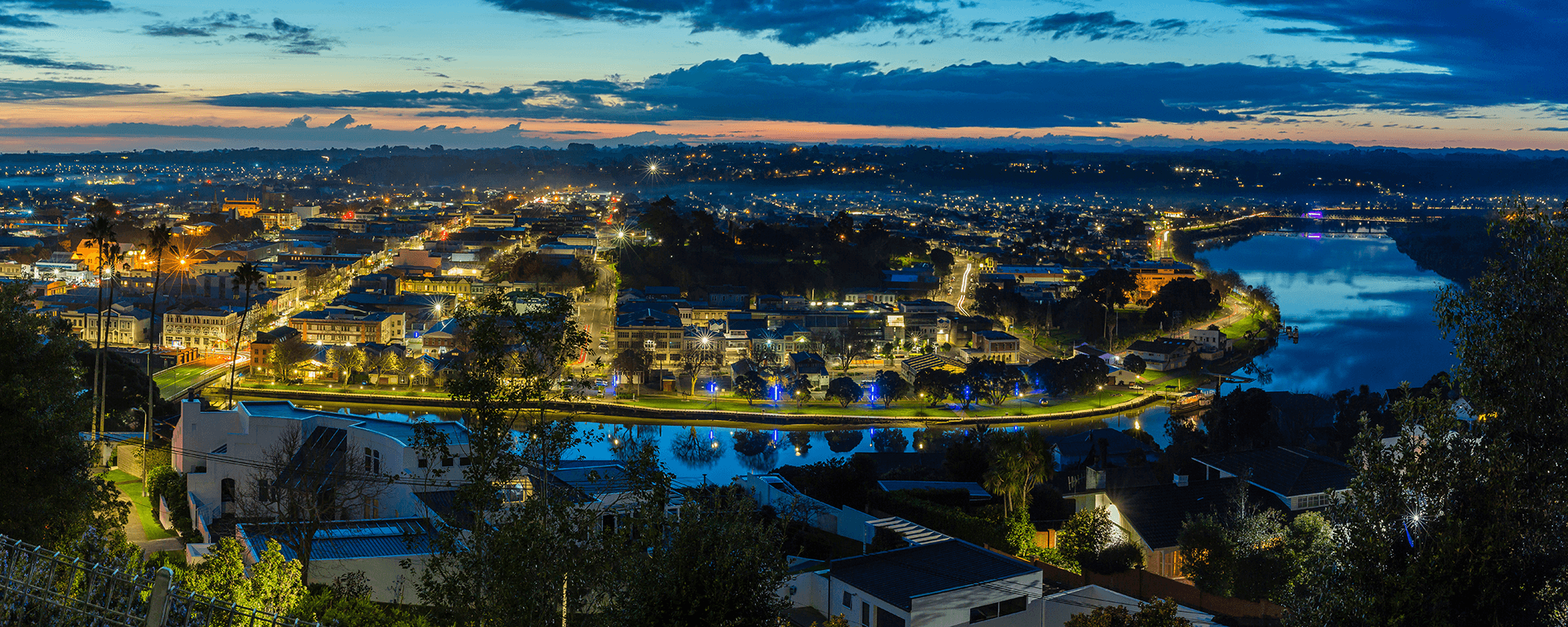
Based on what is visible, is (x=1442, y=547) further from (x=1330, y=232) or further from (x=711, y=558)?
(x=1330, y=232)

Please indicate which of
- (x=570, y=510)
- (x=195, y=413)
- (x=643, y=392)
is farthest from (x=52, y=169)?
(x=570, y=510)

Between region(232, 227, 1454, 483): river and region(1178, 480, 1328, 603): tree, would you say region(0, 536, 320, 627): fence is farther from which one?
region(1178, 480, 1328, 603): tree

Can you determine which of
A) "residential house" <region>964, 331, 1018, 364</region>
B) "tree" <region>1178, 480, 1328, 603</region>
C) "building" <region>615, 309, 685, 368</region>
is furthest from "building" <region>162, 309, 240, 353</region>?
"tree" <region>1178, 480, 1328, 603</region>

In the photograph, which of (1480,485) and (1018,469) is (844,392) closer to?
(1018,469)

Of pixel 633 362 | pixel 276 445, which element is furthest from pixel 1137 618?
pixel 633 362

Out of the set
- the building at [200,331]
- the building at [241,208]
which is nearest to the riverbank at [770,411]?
the building at [200,331]
